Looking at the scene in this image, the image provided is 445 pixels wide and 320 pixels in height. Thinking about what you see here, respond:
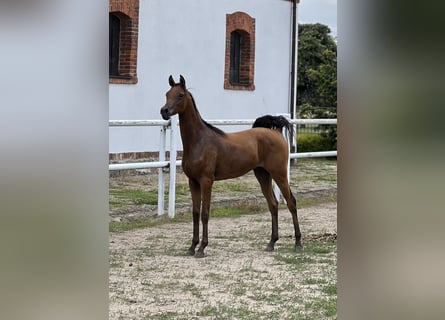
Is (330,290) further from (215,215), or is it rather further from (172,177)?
(215,215)

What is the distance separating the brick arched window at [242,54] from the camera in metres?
15.1

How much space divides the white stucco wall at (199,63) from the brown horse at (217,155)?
16.0 feet

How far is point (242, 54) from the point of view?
1539 cm

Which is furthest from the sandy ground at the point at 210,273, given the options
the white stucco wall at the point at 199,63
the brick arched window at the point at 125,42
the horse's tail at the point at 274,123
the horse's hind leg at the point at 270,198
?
the brick arched window at the point at 125,42

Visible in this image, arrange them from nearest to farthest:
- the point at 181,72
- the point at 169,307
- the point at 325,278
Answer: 1. the point at 169,307
2. the point at 325,278
3. the point at 181,72

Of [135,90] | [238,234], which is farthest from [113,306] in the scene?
[135,90]

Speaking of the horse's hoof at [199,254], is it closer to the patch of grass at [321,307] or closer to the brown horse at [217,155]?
the brown horse at [217,155]

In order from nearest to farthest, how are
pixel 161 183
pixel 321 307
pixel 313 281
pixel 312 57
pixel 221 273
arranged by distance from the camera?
pixel 321 307 → pixel 313 281 → pixel 221 273 → pixel 161 183 → pixel 312 57

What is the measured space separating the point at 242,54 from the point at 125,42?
332 centimetres

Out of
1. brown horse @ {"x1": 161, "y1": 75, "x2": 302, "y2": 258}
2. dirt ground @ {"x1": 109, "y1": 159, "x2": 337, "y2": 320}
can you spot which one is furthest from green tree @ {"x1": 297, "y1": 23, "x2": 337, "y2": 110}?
brown horse @ {"x1": 161, "y1": 75, "x2": 302, "y2": 258}

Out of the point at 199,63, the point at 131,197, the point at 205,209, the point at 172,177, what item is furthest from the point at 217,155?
the point at 199,63
